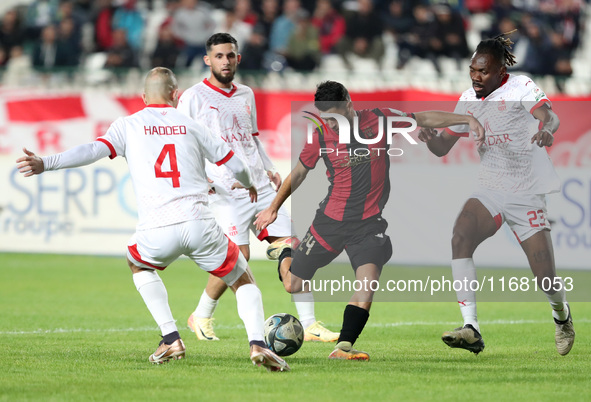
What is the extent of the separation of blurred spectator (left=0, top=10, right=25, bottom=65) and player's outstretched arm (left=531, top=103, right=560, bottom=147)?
13600mm

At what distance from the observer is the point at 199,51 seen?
59.2 feet

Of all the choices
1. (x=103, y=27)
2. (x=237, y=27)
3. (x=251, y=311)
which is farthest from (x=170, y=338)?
(x=103, y=27)

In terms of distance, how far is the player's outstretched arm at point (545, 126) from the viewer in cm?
725

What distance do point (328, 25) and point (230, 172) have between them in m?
9.84

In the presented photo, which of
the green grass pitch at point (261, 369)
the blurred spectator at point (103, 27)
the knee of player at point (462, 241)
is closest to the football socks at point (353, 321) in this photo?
the green grass pitch at point (261, 369)

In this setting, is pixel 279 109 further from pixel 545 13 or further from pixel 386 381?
pixel 386 381

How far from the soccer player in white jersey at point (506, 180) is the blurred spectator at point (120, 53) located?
10.9 m

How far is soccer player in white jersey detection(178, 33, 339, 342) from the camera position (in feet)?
29.6

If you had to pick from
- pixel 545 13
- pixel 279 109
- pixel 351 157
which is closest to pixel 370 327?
pixel 351 157

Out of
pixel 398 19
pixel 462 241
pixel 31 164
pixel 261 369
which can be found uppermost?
pixel 398 19

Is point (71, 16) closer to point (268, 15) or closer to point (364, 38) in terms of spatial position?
point (268, 15)

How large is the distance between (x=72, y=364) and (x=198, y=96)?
3056 millimetres

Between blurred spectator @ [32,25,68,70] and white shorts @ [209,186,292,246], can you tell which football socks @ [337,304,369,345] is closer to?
white shorts @ [209,186,292,246]

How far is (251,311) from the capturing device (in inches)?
274
